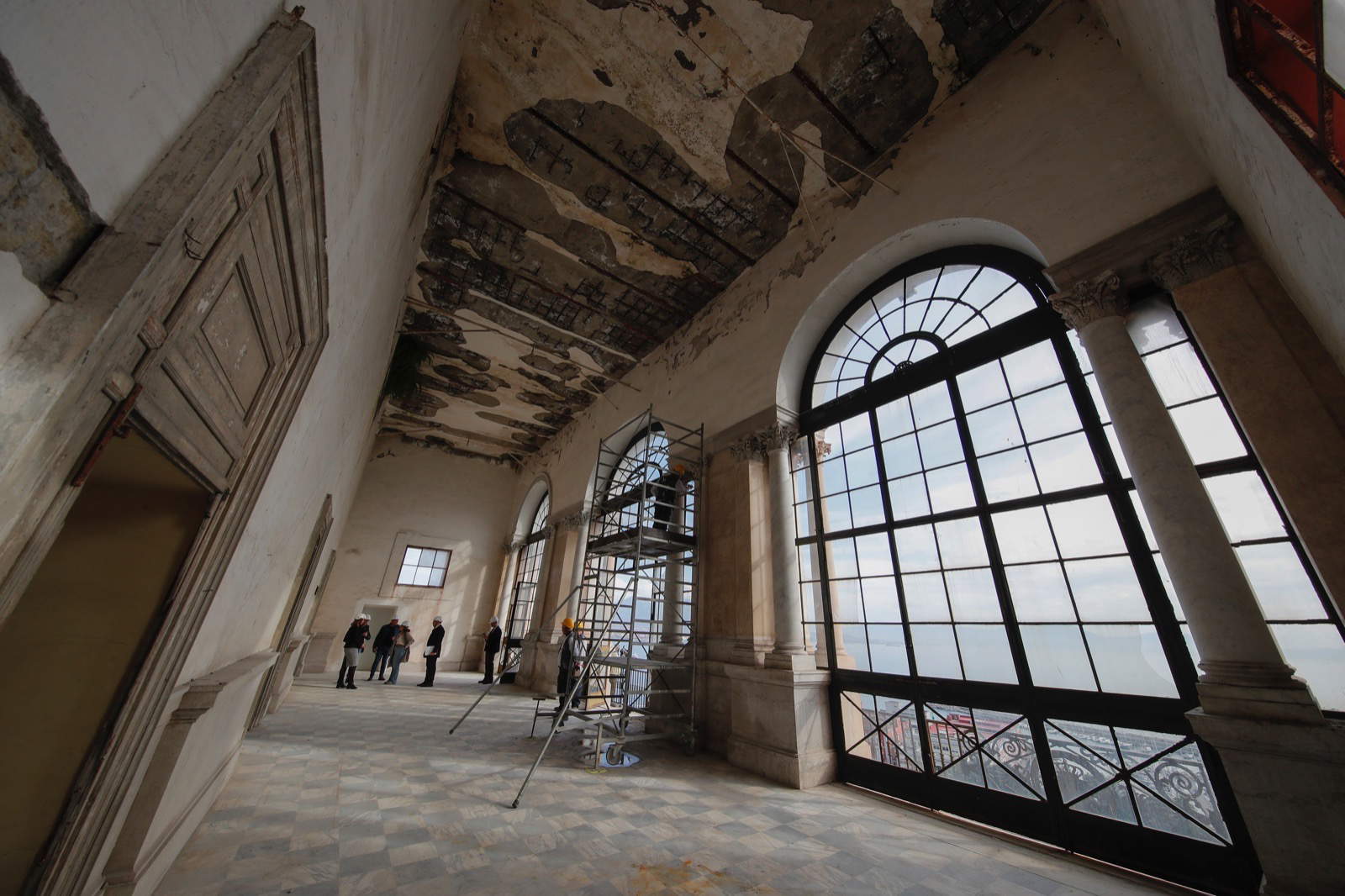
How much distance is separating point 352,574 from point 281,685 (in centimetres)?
599

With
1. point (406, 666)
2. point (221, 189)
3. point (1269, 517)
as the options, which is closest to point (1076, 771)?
point (1269, 517)

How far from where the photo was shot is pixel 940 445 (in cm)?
437

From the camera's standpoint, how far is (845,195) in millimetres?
5637

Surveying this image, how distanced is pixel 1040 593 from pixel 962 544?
2.10 feet

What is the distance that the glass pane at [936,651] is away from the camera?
3.86m

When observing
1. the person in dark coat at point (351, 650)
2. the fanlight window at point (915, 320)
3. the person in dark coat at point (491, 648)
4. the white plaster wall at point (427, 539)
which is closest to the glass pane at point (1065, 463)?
the fanlight window at point (915, 320)

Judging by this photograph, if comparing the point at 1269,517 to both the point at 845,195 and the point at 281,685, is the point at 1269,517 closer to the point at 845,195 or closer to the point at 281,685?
the point at 845,195

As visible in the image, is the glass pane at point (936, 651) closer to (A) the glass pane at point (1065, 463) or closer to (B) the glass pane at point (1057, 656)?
(B) the glass pane at point (1057, 656)

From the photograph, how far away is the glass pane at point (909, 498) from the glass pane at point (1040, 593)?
2.87 ft

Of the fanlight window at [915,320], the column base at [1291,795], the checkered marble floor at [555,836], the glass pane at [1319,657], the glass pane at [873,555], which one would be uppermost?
the fanlight window at [915,320]

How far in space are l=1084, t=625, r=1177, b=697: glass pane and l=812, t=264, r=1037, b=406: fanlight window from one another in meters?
2.62

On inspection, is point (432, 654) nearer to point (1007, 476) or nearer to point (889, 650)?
point (889, 650)

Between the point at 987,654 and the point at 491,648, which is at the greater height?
the point at 987,654

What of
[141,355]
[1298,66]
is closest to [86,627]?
[141,355]
